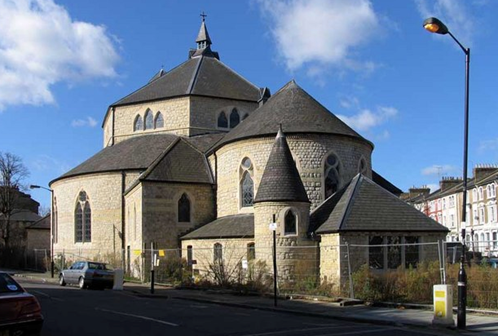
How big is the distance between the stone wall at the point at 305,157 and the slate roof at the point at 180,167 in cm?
286

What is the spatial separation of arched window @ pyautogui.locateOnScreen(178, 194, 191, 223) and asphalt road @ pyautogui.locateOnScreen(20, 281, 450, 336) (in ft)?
52.9

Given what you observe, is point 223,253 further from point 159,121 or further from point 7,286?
point 7,286

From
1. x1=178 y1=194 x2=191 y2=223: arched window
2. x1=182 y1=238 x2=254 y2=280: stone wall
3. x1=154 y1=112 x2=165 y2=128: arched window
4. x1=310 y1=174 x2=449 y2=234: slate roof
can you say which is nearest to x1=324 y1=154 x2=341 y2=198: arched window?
x1=310 y1=174 x2=449 y2=234: slate roof

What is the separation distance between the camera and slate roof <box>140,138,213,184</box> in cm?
3631

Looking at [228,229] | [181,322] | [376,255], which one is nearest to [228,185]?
[228,229]

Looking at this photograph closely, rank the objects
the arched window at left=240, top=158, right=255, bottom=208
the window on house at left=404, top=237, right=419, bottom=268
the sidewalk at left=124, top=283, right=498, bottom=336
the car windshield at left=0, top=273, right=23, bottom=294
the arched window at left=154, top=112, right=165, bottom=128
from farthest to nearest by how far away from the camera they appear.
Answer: the arched window at left=154, top=112, right=165, bottom=128
the arched window at left=240, top=158, right=255, bottom=208
the window on house at left=404, top=237, right=419, bottom=268
the sidewalk at left=124, top=283, right=498, bottom=336
the car windshield at left=0, top=273, right=23, bottom=294

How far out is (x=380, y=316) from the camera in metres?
16.5

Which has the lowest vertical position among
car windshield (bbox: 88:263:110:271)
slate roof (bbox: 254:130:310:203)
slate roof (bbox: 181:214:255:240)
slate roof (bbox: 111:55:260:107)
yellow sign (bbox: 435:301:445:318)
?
car windshield (bbox: 88:263:110:271)

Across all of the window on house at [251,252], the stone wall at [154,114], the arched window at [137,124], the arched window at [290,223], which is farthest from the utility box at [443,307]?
the arched window at [137,124]

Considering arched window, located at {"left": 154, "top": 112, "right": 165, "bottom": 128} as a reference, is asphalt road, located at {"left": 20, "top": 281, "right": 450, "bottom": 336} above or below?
below

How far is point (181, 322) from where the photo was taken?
15188 mm

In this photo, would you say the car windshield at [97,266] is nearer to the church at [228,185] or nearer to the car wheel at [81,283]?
the car wheel at [81,283]

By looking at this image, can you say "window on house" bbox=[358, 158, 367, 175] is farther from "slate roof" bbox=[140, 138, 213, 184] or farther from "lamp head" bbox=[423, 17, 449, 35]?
"lamp head" bbox=[423, 17, 449, 35]

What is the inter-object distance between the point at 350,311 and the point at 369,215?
27.4 ft
